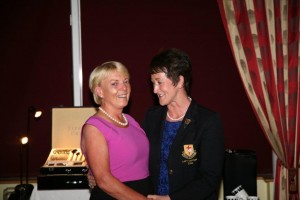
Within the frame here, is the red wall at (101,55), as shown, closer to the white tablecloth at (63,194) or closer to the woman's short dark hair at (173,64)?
the white tablecloth at (63,194)

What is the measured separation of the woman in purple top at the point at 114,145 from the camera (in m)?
1.95

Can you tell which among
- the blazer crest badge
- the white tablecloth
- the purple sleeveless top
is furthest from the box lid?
the blazer crest badge

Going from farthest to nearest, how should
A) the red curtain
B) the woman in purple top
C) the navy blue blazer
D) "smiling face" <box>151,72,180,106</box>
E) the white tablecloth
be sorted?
1. the red curtain
2. the white tablecloth
3. "smiling face" <box>151,72,180,106</box>
4. the navy blue blazer
5. the woman in purple top

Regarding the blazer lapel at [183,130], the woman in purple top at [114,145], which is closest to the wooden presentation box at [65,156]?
the woman in purple top at [114,145]

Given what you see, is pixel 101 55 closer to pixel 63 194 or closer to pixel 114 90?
pixel 63 194

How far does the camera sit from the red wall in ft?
13.0

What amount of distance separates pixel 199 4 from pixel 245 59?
2.76 feet

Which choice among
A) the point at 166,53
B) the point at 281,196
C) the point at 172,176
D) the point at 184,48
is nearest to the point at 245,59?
the point at 184,48

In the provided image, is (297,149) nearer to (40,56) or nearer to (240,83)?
(240,83)

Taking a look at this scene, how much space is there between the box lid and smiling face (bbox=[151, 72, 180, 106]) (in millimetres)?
1596

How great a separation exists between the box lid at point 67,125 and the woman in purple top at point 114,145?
1.50m

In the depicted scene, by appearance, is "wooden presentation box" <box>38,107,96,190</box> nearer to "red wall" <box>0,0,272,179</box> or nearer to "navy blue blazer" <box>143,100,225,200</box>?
"red wall" <box>0,0,272,179</box>

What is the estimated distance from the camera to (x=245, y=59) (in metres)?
3.90

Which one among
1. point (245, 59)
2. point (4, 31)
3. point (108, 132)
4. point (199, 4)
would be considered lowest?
point (108, 132)
